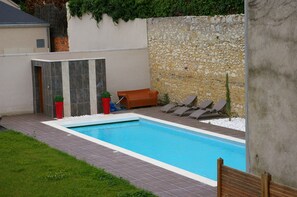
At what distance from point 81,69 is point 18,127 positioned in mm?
3073

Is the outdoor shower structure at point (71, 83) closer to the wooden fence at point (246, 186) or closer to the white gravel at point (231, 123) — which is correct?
the white gravel at point (231, 123)

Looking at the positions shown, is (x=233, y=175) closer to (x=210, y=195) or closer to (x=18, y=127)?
(x=210, y=195)

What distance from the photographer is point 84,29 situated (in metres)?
27.6

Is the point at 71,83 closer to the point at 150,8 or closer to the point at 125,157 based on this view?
the point at 150,8

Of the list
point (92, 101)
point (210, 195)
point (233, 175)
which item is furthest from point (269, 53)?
point (92, 101)

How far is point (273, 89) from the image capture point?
313 inches

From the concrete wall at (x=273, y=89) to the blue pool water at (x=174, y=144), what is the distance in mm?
4262

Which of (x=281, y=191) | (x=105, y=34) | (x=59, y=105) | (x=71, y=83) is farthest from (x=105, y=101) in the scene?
(x=281, y=191)

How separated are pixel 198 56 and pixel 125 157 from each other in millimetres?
7077

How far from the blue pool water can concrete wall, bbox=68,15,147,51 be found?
16.7 ft

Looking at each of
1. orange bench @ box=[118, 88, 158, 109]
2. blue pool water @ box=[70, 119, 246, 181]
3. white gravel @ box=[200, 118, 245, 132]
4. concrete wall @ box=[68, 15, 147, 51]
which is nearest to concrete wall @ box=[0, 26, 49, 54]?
concrete wall @ box=[68, 15, 147, 51]

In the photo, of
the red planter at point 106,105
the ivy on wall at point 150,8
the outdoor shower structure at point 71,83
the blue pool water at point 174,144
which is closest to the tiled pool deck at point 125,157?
the blue pool water at point 174,144

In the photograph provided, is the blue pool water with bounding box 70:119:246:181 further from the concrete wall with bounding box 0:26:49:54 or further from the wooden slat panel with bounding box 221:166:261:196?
the concrete wall with bounding box 0:26:49:54

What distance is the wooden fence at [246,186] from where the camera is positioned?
709cm
